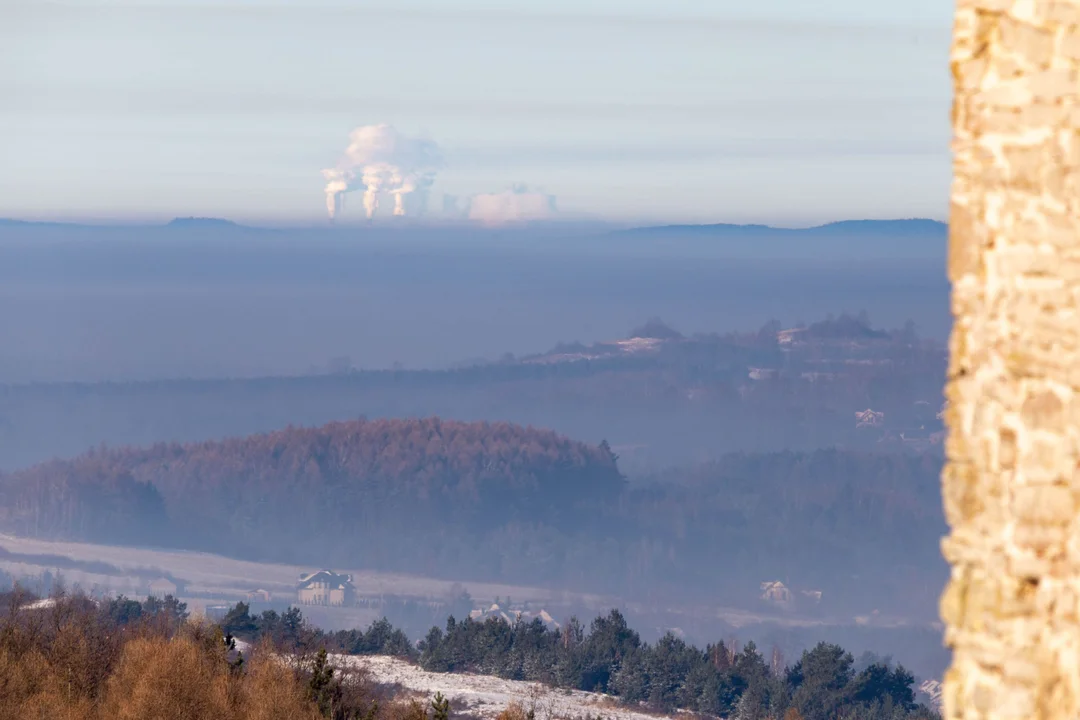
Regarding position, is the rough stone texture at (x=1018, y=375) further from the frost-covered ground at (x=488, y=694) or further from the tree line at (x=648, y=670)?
the tree line at (x=648, y=670)

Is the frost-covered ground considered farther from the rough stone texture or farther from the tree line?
the rough stone texture

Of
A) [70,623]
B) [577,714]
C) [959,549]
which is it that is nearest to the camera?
[959,549]

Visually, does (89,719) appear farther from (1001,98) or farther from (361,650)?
(361,650)

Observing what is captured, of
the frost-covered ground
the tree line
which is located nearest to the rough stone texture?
the frost-covered ground

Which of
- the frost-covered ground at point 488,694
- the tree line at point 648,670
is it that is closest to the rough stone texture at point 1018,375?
the frost-covered ground at point 488,694

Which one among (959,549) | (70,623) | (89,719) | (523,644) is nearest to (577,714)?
(523,644)

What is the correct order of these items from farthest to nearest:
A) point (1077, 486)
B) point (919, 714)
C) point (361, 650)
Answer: point (361, 650) → point (919, 714) → point (1077, 486)
